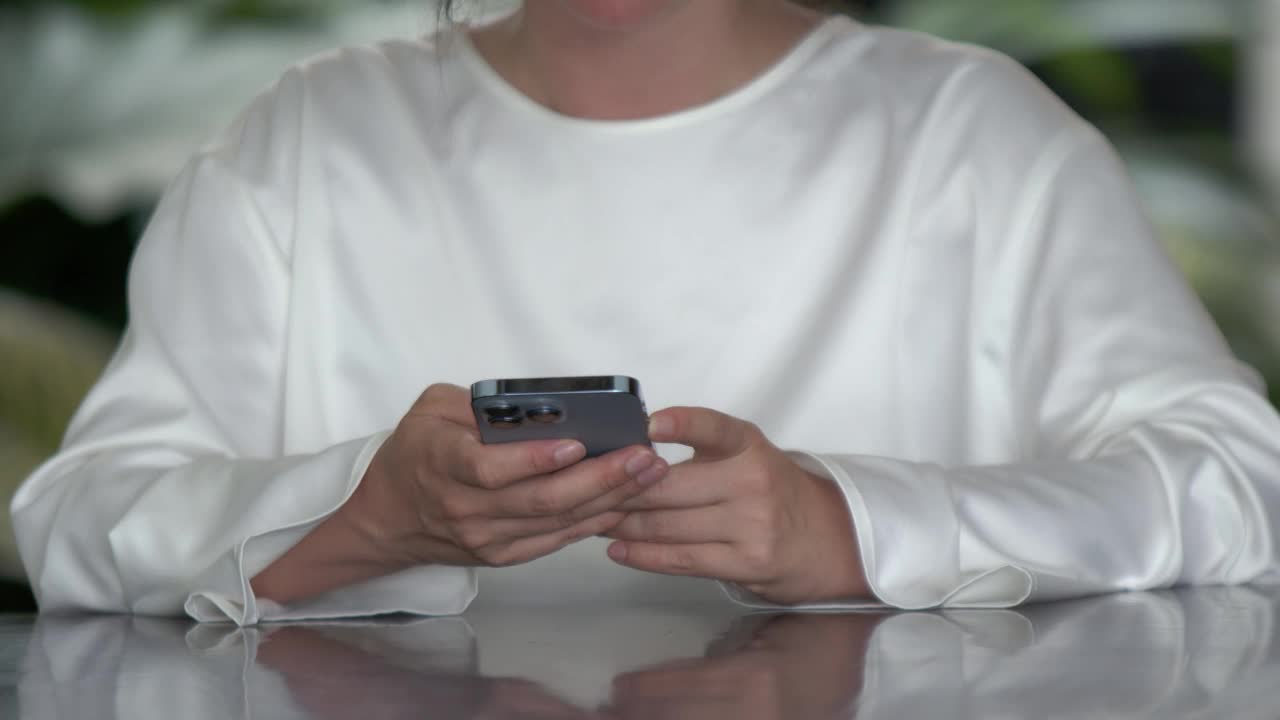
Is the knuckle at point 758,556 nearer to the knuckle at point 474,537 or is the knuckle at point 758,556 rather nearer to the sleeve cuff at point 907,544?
the sleeve cuff at point 907,544

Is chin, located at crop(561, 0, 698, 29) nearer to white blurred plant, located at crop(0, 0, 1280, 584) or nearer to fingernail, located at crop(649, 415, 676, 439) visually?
fingernail, located at crop(649, 415, 676, 439)

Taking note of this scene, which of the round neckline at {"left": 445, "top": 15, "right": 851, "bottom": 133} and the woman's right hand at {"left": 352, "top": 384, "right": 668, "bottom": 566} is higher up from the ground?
the round neckline at {"left": 445, "top": 15, "right": 851, "bottom": 133}

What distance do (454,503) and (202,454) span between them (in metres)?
0.41

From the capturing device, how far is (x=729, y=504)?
0.97 m

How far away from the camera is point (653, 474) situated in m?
0.87

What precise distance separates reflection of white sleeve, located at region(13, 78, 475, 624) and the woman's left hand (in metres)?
0.18

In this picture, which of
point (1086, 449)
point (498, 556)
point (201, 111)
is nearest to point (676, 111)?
point (1086, 449)

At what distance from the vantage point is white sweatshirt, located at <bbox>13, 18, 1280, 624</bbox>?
1291 mm

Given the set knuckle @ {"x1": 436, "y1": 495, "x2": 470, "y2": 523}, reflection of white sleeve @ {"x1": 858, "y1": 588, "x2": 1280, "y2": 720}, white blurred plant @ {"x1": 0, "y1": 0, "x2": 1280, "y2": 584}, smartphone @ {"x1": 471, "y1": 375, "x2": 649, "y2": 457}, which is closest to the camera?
reflection of white sleeve @ {"x1": 858, "y1": 588, "x2": 1280, "y2": 720}

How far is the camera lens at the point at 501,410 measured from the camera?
828mm

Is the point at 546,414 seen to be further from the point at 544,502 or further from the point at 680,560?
the point at 680,560

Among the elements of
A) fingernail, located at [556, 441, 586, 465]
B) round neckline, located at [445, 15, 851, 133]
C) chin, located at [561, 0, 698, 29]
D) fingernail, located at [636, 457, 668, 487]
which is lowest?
fingernail, located at [636, 457, 668, 487]

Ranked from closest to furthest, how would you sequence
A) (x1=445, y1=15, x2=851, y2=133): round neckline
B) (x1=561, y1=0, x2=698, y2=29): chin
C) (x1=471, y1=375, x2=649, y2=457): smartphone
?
(x1=471, y1=375, x2=649, y2=457): smartphone < (x1=561, y1=0, x2=698, y2=29): chin < (x1=445, y1=15, x2=851, y2=133): round neckline

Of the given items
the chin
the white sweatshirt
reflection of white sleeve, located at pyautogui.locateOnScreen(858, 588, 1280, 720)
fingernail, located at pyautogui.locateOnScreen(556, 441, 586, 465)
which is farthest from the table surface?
the chin
